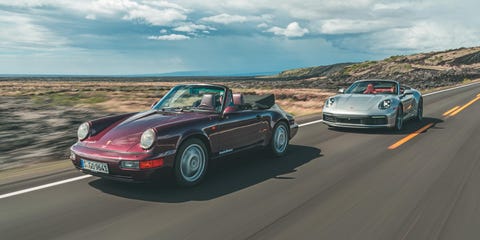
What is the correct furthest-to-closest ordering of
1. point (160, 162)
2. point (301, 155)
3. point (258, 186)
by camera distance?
point (301, 155)
point (258, 186)
point (160, 162)

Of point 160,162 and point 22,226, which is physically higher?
point 160,162

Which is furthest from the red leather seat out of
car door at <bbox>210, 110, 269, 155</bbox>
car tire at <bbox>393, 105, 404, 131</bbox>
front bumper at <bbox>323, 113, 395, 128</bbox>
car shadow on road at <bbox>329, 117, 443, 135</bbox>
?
car door at <bbox>210, 110, 269, 155</bbox>

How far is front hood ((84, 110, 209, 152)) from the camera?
17.8 ft

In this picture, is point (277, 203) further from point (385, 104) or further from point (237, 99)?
point (385, 104)

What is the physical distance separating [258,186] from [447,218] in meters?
2.38

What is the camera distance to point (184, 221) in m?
4.42

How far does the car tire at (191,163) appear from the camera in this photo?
553cm

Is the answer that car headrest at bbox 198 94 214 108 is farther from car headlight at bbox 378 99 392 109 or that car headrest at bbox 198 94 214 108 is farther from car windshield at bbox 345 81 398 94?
car windshield at bbox 345 81 398 94

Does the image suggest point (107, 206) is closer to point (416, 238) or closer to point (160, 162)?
point (160, 162)

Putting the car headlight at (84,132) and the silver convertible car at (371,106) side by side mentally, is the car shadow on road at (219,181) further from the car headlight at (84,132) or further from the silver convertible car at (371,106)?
the silver convertible car at (371,106)

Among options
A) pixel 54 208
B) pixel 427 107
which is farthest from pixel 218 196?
pixel 427 107

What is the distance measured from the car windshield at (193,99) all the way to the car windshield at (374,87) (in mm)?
6522

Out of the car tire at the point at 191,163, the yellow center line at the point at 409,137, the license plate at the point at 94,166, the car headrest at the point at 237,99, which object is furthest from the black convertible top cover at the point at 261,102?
the license plate at the point at 94,166

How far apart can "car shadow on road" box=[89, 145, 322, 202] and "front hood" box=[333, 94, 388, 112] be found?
3.49m
